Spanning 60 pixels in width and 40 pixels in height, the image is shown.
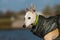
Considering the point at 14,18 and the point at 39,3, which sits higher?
the point at 39,3

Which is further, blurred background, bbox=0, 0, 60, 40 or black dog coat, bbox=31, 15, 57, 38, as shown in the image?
blurred background, bbox=0, 0, 60, 40

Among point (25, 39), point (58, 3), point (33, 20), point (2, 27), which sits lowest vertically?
point (25, 39)

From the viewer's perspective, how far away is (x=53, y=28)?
1083mm

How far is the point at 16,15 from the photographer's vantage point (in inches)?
56.9

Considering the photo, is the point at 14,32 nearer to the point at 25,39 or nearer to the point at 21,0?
the point at 25,39

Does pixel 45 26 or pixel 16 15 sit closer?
pixel 45 26

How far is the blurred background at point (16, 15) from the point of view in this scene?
143 centimetres

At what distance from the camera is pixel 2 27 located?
1.44 meters

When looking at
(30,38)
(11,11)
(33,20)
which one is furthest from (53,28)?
(11,11)

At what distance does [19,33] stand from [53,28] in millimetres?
441

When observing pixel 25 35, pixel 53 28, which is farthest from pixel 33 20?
pixel 25 35

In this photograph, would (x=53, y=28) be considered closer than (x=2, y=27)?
Yes

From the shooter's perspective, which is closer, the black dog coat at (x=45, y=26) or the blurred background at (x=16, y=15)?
the black dog coat at (x=45, y=26)

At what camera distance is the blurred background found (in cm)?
143
